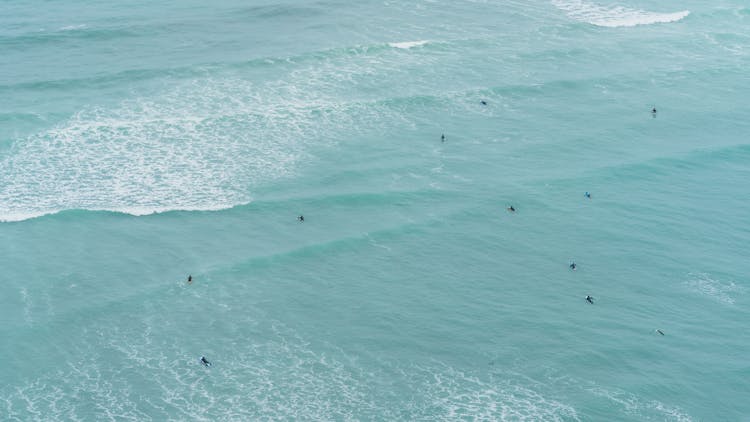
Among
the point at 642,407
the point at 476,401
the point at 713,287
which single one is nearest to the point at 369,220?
the point at 476,401

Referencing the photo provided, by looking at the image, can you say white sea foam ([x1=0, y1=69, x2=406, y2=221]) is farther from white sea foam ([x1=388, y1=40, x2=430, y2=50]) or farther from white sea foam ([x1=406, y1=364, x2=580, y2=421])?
white sea foam ([x1=406, y1=364, x2=580, y2=421])

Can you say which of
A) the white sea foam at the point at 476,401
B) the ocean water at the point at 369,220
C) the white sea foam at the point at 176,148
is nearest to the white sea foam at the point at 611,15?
the ocean water at the point at 369,220

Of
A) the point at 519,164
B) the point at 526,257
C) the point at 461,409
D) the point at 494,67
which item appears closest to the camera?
the point at 461,409

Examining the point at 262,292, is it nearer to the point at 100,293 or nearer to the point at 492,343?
the point at 100,293

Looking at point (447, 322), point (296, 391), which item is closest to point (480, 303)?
point (447, 322)

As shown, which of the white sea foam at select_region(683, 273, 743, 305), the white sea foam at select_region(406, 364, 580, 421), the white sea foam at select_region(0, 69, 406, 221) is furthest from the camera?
the white sea foam at select_region(0, 69, 406, 221)

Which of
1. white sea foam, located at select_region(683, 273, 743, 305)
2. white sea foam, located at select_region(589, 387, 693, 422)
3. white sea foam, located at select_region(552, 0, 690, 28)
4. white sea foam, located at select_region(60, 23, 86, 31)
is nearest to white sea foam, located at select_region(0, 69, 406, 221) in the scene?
white sea foam, located at select_region(60, 23, 86, 31)

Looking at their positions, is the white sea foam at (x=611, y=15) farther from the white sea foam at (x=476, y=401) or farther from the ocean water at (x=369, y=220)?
the white sea foam at (x=476, y=401)
